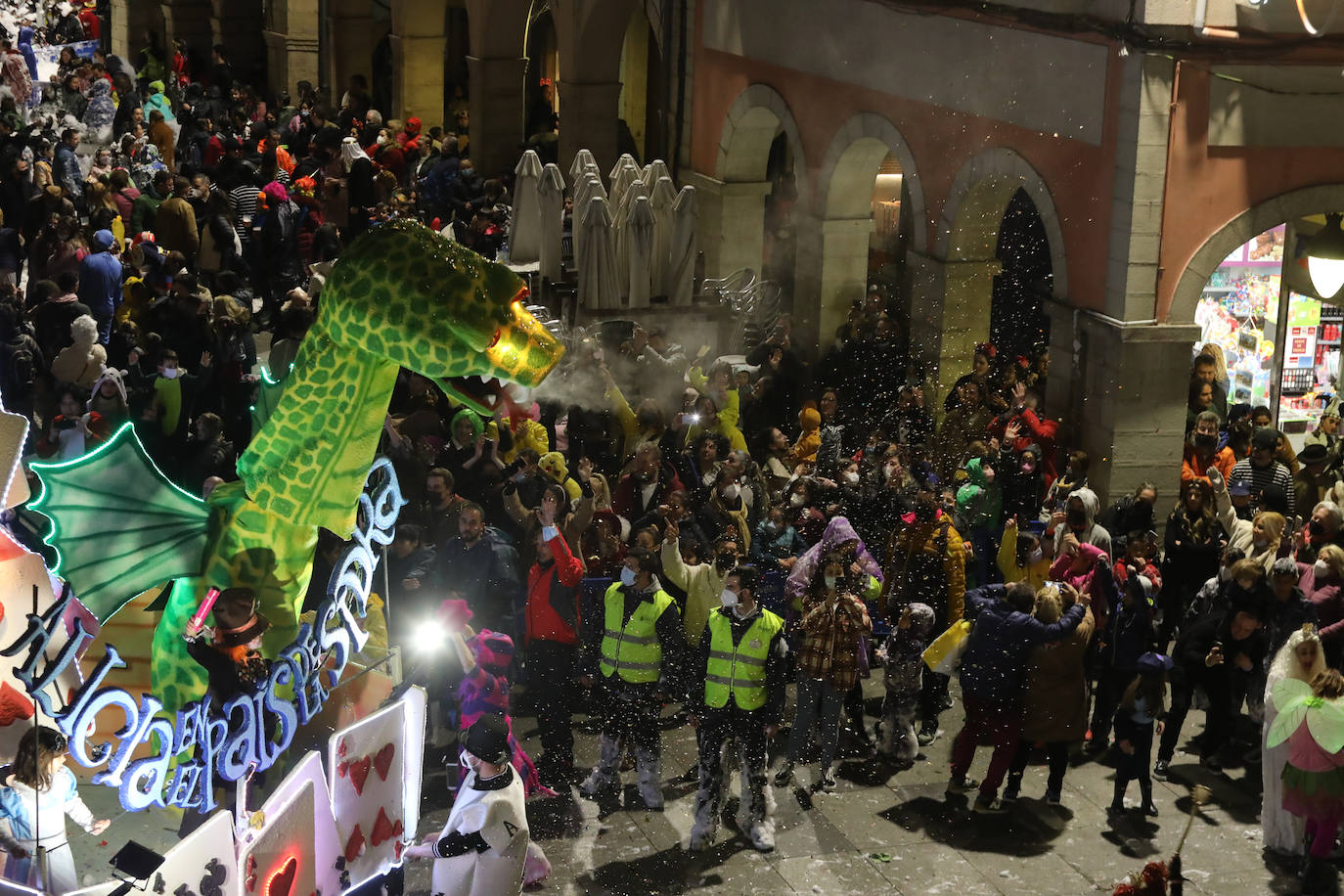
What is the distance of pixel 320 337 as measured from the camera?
25.4ft

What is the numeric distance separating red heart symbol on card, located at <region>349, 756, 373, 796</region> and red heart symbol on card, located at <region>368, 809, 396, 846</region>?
0.22 metres

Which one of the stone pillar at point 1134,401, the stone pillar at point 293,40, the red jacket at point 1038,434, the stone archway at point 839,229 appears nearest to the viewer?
the red jacket at point 1038,434

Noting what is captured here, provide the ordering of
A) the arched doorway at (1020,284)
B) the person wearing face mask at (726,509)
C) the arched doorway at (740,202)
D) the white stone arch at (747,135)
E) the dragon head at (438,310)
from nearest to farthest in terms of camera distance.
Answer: the dragon head at (438,310) → the person wearing face mask at (726,509) → the arched doorway at (1020,284) → the white stone arch at (747,135) → the arched doorway at (740,202)

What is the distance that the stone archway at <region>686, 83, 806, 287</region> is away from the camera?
797 inches

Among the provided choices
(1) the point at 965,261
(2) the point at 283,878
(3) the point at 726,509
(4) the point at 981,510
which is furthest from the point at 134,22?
(2) the point at 283,878

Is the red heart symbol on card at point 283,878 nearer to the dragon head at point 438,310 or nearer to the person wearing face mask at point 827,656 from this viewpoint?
the dragon head at point 438,310

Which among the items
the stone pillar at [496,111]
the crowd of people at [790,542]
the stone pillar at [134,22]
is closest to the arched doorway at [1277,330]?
the crowd of people at [790,542]

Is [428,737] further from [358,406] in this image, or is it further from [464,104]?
[464,104]

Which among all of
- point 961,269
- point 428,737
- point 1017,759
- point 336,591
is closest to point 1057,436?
point 961,269

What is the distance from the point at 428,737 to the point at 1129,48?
7.44m

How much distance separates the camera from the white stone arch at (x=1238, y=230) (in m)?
14.3

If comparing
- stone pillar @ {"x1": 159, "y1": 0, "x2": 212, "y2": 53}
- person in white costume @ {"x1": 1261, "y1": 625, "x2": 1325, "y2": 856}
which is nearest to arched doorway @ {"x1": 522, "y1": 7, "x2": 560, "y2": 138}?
stone pillar @ {"x1": 159, "y1": 0, "x2": 212, "y2": 53}

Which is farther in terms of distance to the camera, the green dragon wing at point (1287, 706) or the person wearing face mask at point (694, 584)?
the person wearing face mask at point (694, 584)

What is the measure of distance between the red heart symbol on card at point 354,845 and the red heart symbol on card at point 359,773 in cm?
17
